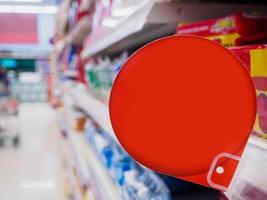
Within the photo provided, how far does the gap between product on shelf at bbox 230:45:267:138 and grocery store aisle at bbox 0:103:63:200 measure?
3.16 metres

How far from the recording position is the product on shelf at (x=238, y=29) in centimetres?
63

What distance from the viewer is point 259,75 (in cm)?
51

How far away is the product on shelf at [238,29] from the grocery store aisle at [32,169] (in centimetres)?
301

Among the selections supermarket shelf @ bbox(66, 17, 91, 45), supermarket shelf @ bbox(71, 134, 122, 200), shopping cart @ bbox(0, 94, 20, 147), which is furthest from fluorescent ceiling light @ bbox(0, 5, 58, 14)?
supermarket shelf @ bbox(71, 134, 122, 200)

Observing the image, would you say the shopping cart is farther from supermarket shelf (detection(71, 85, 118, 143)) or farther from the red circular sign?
the red circular sign

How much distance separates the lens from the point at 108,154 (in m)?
1.69

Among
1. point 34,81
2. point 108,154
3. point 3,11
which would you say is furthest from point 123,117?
point 34,81

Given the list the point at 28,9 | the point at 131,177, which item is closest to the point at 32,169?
the point at 131,177

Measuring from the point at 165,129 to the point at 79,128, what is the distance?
2752 mm

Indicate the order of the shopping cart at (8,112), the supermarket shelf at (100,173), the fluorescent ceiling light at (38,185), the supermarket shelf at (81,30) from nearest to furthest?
the supermarket shelf at (100,173)
the supermarket shelf at (81,30)
the fluorescent ceiling light at (38,185)
the shopping cart at (8,112)

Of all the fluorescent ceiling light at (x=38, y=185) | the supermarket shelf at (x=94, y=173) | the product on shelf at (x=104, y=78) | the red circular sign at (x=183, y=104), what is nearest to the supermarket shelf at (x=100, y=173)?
the supermarket shelf at (x=94, y=173)

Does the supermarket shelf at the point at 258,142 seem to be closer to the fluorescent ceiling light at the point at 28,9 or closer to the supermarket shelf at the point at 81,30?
the supermarket shelf at the point at 81,30

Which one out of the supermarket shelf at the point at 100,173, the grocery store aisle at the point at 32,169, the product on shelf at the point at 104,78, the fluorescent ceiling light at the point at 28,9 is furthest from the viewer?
the fluorescent ceiling light at the point at 28,9

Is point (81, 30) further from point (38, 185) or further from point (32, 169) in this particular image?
point (32, 169)
